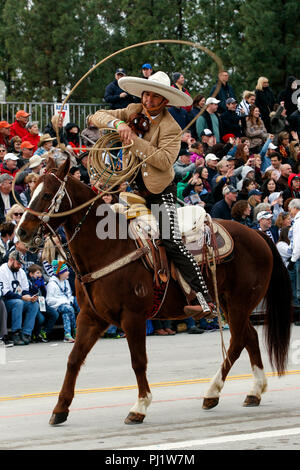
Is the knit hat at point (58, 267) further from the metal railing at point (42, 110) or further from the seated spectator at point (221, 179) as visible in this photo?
the metal railing at point (42, 110)

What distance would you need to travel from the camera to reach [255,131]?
2483cm

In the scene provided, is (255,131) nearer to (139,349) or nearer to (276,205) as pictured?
(276,205)

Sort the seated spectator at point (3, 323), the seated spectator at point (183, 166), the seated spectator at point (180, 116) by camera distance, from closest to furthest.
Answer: the seated spectator at point (3, 323), the seated spectator at point (183, 166), the seated spectator at point (180, 116)

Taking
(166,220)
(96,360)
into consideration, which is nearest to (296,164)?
(96,360)

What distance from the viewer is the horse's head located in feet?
28.6

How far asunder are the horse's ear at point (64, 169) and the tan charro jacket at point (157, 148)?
0.63 metres

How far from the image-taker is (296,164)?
76.1 feet

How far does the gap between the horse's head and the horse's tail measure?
2.94m

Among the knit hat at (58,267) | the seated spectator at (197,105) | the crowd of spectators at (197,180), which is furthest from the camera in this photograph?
the seated spectator at (197,105)

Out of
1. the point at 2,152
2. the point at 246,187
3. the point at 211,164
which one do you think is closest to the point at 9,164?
the point at 2,152

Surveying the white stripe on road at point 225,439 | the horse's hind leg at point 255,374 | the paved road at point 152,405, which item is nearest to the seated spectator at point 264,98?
the paved road at point 152,405

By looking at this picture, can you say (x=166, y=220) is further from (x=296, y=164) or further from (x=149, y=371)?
(x=296, y=164)

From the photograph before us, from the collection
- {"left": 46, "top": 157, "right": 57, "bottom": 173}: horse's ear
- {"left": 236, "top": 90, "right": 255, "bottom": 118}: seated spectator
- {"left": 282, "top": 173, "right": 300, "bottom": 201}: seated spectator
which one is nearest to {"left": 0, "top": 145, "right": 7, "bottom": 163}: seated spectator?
{"left": 282, "top": 173, "right": 300, "bottom": 201}: seated spectator

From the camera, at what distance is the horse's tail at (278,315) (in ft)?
34.1
